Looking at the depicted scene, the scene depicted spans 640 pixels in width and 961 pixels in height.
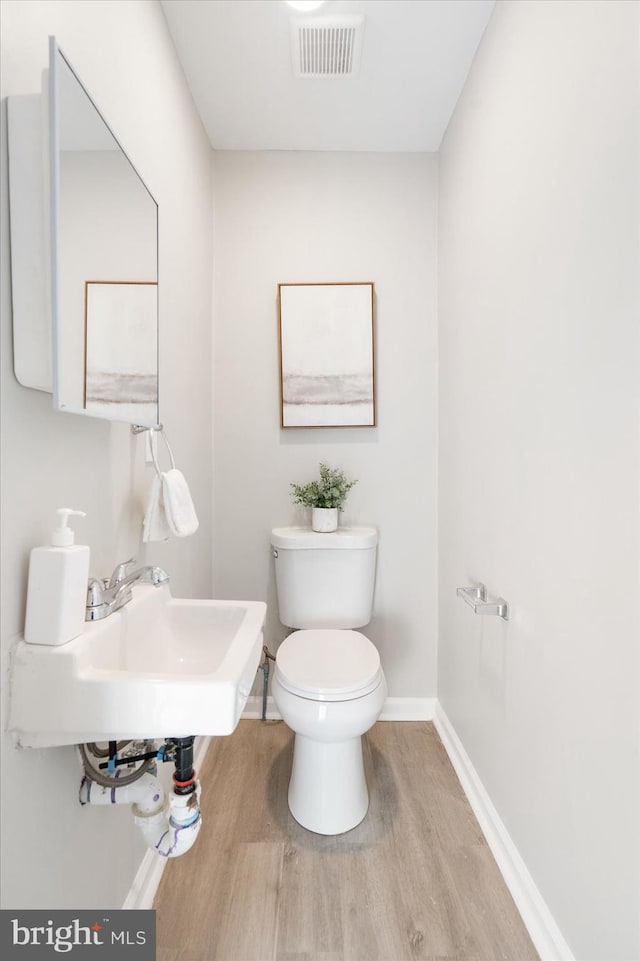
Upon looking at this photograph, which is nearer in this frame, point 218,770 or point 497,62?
point 497,62

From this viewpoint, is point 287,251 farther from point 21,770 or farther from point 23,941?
point 23,941

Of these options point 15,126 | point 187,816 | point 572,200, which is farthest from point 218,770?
point 572,200

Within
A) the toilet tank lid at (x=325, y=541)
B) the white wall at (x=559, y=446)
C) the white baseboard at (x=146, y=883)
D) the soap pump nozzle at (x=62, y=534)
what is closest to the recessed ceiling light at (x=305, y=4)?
the white wall at (x=559, y=446)

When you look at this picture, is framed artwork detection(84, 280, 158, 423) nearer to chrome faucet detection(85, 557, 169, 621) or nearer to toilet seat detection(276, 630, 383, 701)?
chrome faucet detection(85, 557, 169, 621)

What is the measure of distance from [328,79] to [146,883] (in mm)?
2511

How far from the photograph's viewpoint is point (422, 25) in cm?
149

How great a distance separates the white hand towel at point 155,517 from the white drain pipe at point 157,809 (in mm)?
517

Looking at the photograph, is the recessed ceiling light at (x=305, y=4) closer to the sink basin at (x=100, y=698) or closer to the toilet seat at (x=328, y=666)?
the sink basin at (x=100, y=698)

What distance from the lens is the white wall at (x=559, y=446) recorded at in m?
0.85

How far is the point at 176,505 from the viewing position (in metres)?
1.22

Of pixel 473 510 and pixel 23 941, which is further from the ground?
pixel 473 510

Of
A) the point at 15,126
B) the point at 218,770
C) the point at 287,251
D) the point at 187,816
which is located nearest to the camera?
the point at 15,126

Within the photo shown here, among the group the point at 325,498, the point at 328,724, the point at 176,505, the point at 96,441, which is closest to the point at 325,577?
the point at 325,498

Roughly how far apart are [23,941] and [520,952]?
3.48 feet
